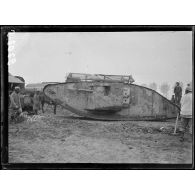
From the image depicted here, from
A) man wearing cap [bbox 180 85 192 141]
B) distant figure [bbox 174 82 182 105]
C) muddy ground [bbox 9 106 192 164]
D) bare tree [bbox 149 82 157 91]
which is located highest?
bare tree [bbox 149 82 157 91]

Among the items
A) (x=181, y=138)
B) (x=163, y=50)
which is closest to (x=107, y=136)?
(x=181, y=138)

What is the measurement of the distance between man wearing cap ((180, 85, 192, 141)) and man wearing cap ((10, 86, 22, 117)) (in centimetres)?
135

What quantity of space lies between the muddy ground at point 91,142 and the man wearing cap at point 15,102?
0.12m

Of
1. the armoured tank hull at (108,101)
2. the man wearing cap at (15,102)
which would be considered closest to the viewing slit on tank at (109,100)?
the armoured tank hull at (108,101)

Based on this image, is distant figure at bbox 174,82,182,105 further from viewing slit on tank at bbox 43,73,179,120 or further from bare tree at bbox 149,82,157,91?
bare tree at bbox 149,82,157,91

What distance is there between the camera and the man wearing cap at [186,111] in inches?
111

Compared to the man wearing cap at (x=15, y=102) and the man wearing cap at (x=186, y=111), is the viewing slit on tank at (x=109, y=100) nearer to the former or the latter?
the man wearing cap at (x=186, y=111)

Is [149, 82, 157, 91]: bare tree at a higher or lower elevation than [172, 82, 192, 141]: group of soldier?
higher

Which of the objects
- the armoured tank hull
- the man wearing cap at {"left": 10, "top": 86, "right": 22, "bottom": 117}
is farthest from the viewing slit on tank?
the man wearing cap at {"left": 10, "top": 86, "right": 22, "bottom": 117}

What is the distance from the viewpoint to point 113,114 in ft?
9.48

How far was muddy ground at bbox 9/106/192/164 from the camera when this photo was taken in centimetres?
283

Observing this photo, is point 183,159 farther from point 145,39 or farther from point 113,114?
point 145,39

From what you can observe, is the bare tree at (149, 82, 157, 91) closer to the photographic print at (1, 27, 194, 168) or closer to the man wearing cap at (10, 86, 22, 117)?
the photographic print at (1, 27, 194, 168)

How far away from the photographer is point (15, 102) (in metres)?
2.86
